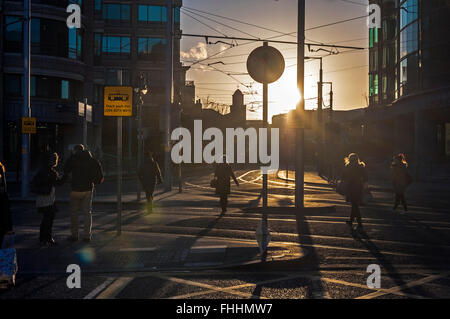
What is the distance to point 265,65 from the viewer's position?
8258 millimetres

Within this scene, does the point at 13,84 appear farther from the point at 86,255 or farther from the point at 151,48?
the point at 86,255

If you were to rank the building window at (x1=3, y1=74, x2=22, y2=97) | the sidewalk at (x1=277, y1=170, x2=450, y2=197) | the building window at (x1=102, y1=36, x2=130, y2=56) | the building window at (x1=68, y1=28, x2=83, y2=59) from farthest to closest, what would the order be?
1. the building window at (x1=102, y1=36, x2=130, y2=56)
2. the building window at (x1=68, y1=28, x2=83, y2=59)
3. the building window at (x1=3, y1=74, x2=22, y2=97)
4. the sidewalk at (x1=277, y1=170, x2=450, y2=197)

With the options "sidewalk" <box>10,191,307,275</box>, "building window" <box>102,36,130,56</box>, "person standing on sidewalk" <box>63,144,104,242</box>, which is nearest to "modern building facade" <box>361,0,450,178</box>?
"building window" <box>102,36,130,56</box>

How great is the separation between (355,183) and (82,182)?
19.7ft

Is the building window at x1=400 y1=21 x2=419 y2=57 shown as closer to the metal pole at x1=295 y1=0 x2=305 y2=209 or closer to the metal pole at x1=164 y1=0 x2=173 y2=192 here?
the metal pole at x1=164 y1=0 x2=173 y2=192

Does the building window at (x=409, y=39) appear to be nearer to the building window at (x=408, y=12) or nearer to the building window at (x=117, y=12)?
the building window at (x=408, y=12)

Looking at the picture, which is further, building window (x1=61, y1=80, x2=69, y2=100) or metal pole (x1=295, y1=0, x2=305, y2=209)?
building window (x1=61, y1=80, x2=69, y2=100)

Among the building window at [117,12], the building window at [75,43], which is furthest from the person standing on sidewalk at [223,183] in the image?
the building window at [117,12]

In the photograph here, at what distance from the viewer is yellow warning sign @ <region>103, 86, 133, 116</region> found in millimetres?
10016

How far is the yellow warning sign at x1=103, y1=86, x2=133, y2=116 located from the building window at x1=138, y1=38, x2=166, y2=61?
152 ft

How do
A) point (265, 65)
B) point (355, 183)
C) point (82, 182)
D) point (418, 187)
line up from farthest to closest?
1. point (418, 187)
2. point (355, 183)
3. point (82, 182)
4. point (265, 65)

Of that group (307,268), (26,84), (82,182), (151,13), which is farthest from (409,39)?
(307,268)

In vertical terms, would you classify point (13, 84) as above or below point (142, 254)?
above
